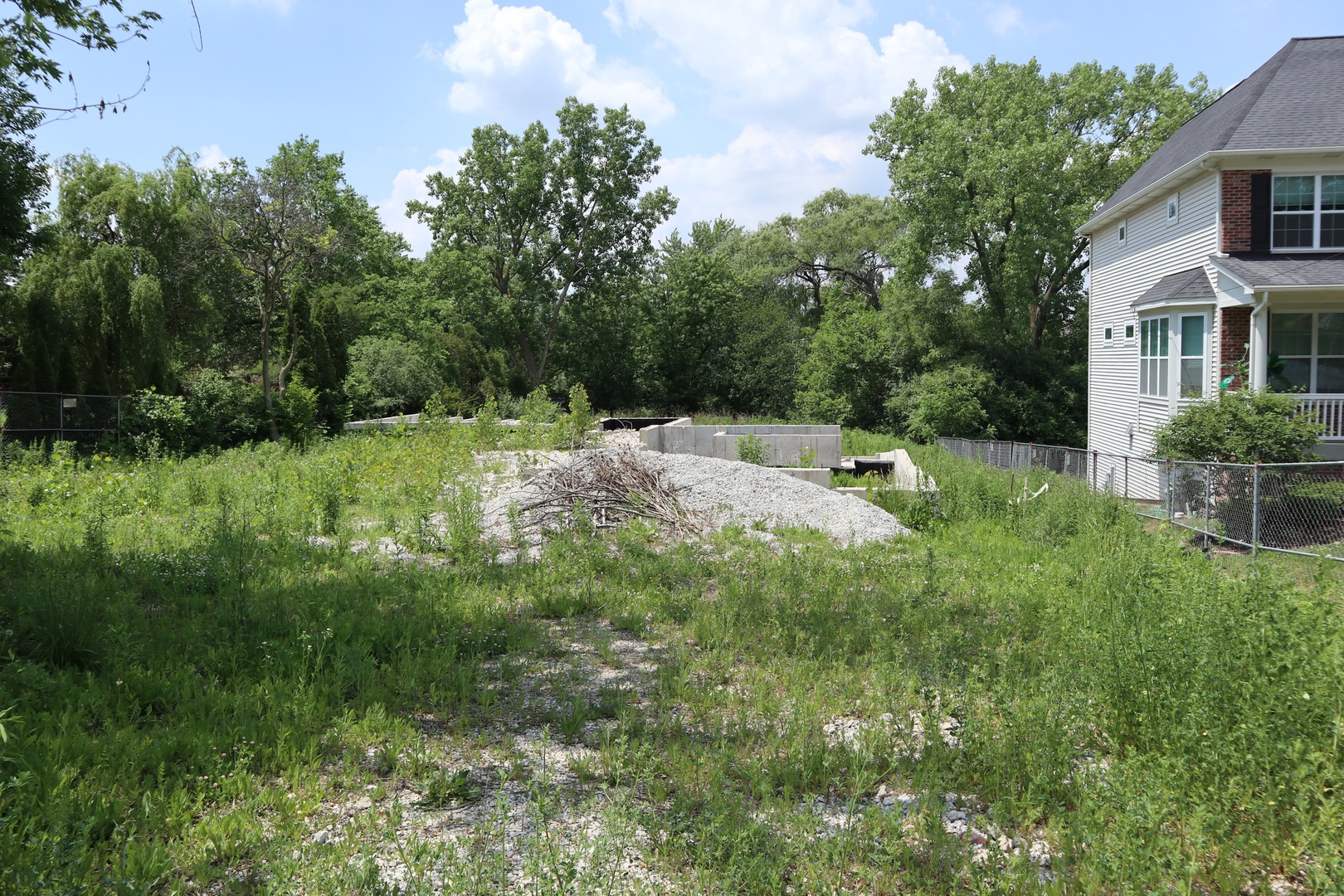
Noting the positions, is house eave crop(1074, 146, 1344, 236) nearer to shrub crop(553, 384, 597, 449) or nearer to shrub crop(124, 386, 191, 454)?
shrub crop(553, 384, 597, 449)

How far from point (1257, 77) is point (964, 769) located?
19513 millimetres

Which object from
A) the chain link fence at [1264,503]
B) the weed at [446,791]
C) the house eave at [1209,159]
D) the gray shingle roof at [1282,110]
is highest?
the gray shingle roof at [1282,110]

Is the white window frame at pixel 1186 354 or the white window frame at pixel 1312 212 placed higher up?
the white window frame at pixel 1312 212

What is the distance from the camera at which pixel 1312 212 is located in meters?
14.8

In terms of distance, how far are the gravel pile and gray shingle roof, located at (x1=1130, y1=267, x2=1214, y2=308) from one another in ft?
28.3

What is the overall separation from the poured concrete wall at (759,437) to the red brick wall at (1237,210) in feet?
26.3

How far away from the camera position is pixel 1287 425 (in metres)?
12.6

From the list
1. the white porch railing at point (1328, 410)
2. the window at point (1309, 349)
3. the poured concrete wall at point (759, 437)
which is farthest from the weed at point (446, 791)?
the window at point (1309, 349)

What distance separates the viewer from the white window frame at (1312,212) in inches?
581

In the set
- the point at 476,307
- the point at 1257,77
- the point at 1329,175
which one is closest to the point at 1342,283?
the point at 1329,175

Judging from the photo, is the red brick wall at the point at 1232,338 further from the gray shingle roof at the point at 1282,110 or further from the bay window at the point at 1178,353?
the gray shingle roof at the point at 1282,110

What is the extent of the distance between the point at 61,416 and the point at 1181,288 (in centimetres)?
2166

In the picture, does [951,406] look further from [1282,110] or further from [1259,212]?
[1282,110]

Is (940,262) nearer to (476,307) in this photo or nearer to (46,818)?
(476,307)
